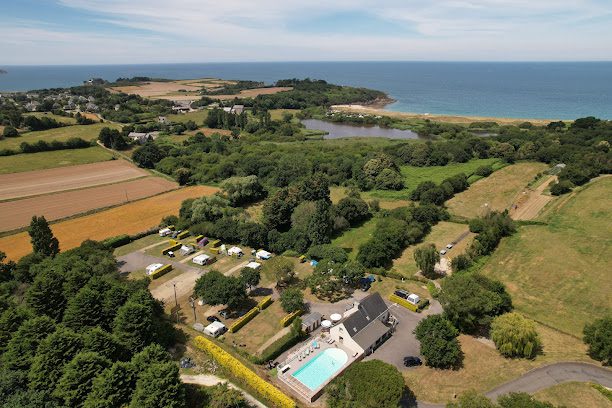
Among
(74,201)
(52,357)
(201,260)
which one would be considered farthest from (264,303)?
(74,201)

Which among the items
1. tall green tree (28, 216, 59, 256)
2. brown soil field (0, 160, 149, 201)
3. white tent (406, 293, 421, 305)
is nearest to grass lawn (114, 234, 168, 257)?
tall green tree (28, 216, 59, 256)

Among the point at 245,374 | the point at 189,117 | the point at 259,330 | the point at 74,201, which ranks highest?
the point at 189,117

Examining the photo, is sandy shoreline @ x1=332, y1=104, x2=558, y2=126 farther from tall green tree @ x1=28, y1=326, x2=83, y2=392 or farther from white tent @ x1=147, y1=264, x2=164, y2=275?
tall green tree @ x1=28, y1=326, x2=83, y2=392

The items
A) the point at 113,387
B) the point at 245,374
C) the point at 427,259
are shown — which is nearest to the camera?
the point at 113,387

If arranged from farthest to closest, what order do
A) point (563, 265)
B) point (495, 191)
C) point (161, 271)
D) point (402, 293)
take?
point (495, 191), point (161, 271), point (563, 265), point (402, 293)

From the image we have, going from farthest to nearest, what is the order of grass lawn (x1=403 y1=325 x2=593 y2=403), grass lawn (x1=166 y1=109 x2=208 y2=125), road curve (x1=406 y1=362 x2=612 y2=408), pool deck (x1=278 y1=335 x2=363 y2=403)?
grass lawn (x1=166 y1=109 x2=208 y2=125) < grass lawn (x1=403 y1=325 x2=593 y2=403) < pool deck (x1=278 y1=335 x2=363 y2=403) < road curve (x1=406 y1=362 x2=612 y2=408)

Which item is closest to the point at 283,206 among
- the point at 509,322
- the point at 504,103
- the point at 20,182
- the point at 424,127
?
the point at 509,322

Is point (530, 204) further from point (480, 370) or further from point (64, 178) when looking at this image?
point (64, 178)

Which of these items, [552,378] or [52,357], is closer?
[52,357]
